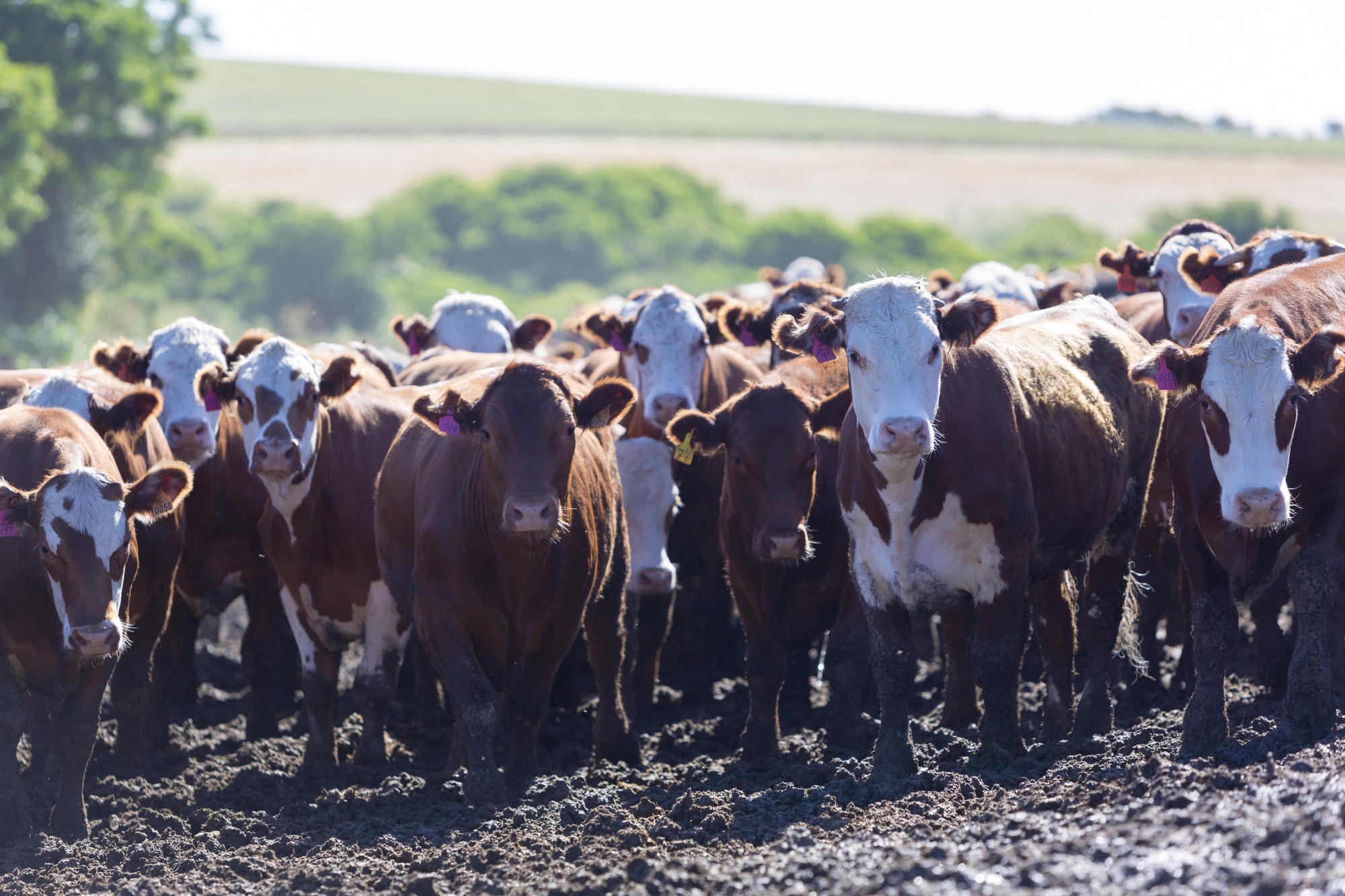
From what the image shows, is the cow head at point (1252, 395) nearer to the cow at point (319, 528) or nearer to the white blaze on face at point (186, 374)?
the cow at point (319, 528)

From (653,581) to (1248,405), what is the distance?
3452mm

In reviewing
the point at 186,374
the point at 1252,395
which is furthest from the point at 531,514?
the point at 186,374

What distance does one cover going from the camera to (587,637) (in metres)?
7.71

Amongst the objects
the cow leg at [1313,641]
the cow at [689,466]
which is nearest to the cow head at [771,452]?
the cow at [689,466]

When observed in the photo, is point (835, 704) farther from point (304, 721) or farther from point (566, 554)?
point (304, 721)

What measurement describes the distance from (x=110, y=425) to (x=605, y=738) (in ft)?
10.3

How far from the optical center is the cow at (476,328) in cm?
1192

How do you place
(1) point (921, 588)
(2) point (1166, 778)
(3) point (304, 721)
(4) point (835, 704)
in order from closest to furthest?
(2) point (1166, 778)
(1) point (921, 588)
(4) point (835, 704)
(3) point (304, 721)

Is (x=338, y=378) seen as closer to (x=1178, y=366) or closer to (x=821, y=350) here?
(x=821, y=350)

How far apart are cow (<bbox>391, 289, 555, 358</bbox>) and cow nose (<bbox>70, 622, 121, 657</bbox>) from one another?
5759 millimetres

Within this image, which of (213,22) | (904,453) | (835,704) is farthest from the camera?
(213,22)

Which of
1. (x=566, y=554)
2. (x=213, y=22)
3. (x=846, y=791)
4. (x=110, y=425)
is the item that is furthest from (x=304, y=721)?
(x=213, y=22)

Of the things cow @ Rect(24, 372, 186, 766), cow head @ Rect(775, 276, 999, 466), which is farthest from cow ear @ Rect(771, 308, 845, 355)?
cow @ Rect(24, 372, 186, 766)

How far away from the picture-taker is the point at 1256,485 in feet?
19.3
